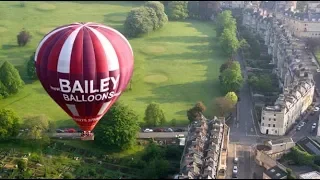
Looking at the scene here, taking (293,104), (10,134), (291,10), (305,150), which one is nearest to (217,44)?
(291,10)

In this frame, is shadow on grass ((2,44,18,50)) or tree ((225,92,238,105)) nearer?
tree ((225,92,238,105))

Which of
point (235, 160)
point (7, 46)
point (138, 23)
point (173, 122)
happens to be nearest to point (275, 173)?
point (235, 160)

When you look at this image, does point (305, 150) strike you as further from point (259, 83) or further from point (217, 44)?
point (217, 44)

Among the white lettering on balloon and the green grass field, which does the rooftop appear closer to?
the white lettering on balloon

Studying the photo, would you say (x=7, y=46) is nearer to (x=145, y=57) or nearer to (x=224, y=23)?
(x=145, y=57)

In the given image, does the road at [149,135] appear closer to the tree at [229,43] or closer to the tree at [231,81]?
the tree at [231,81]

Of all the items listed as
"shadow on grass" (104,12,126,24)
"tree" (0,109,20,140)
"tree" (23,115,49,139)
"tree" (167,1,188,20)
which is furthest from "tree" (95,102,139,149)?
"tree" (167,1,188,20)

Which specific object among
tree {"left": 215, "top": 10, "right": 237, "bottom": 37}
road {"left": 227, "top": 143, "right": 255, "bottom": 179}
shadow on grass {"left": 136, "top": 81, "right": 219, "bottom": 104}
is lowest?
road {"left": 227, "top": 143, "right": 255, "bottom": 179}

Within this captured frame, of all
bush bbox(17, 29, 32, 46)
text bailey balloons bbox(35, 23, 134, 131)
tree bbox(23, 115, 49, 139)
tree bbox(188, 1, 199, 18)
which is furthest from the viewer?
tree bbox(188, 1, 199, 18)

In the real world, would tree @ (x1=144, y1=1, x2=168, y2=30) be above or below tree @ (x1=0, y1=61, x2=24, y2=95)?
above
